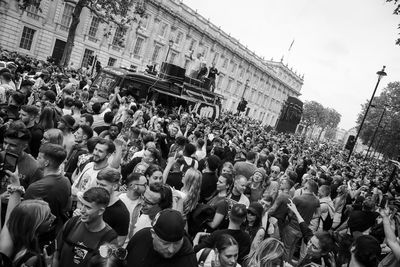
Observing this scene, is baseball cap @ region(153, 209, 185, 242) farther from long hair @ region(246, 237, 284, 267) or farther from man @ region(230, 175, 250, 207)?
man @ region(230, 175, 250, 207)

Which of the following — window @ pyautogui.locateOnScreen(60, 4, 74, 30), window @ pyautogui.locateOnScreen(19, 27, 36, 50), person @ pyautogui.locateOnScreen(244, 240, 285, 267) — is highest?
window @ pyautogui.locateOnScreen(60, 4, 74, 30)

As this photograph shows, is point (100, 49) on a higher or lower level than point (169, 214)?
higher

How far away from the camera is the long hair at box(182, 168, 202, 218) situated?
3.94 m

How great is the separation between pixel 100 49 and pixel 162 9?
10432 millimetres

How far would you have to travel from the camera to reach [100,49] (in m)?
34.7

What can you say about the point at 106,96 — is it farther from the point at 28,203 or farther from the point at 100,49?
the point at 100,49

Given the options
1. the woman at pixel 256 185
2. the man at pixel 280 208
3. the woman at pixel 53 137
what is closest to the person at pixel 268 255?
the man at pixel 280 208

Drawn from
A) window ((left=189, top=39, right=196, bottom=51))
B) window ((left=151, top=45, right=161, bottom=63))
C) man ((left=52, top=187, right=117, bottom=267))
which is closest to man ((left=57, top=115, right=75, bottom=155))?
man ((left=52, top=187, right=117, bottom=267))

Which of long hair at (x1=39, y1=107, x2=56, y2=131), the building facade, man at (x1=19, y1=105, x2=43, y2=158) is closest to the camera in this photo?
man at (x1=19, y1=105, x2=43, y2=158)

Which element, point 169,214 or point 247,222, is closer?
point 169,214

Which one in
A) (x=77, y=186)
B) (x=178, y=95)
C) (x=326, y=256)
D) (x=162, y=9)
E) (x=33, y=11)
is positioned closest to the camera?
(x=326, y=256)

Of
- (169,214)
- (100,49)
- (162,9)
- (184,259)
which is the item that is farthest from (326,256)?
(162,9)

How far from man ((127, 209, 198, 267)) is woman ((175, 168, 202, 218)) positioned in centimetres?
146

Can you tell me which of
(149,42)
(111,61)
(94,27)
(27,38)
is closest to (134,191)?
(27,38)
